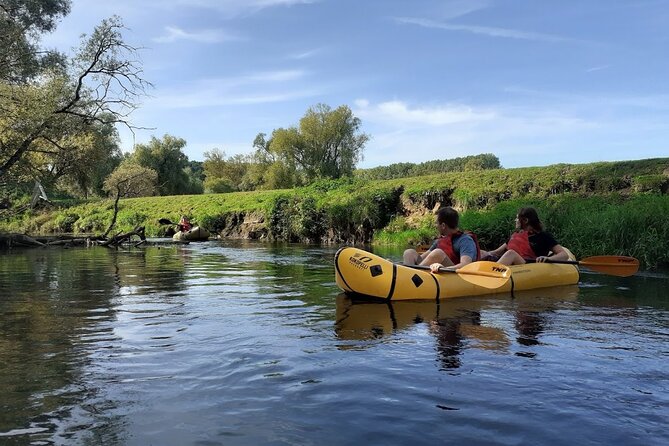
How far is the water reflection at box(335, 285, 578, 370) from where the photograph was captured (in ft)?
16.9

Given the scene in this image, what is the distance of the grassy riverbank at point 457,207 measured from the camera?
1193 centimetres

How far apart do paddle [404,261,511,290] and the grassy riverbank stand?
549 centimetres

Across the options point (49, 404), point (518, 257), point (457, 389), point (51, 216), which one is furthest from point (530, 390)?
point (51, 216)

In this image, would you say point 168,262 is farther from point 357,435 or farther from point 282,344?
point 357,435

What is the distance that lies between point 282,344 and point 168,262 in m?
10.1

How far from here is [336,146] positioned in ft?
162

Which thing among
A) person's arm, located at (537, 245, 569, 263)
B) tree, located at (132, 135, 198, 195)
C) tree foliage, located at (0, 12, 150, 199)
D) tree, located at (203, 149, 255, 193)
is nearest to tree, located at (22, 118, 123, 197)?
tree foliage, located at (0, 12, 150, 199)

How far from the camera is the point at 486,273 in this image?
7320 millimetres

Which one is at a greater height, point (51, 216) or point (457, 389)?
point (51, 216)

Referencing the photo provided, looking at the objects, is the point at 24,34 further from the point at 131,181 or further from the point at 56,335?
the point at 131,181

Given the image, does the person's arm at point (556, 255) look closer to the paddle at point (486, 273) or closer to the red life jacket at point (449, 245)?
the red life jacket at point (449, 245)

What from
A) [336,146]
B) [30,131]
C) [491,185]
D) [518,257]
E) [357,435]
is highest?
[336,146]

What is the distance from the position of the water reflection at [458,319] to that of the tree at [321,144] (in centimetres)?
A: 4130

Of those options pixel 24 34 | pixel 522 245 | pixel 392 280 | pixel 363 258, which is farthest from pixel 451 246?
pixel 24 34
